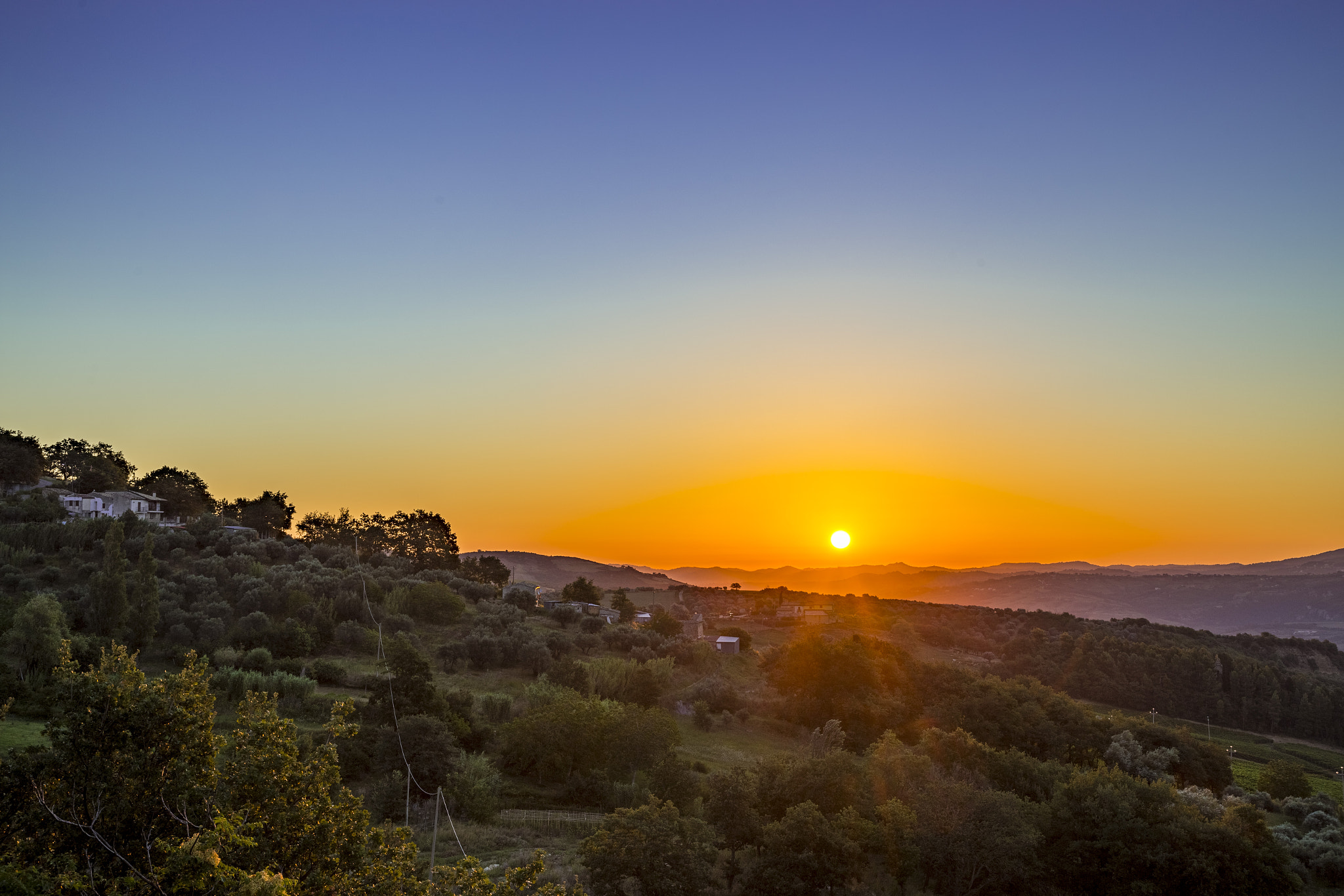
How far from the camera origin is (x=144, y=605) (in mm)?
46219

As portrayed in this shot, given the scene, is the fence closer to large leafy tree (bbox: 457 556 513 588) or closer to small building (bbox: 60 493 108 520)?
large leafy tree (bbox: 457 556 513 588)

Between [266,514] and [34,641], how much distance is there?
215 feet

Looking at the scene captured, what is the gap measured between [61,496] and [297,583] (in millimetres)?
36983

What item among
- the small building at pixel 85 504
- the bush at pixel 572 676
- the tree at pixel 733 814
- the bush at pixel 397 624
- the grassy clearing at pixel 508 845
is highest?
the small building at pixel 85 504

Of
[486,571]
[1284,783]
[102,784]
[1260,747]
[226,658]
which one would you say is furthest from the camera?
[486,571]

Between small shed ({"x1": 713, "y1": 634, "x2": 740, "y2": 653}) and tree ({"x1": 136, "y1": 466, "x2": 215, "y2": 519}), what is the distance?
59.7 m

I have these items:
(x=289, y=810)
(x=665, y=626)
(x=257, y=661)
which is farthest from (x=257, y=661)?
(x=665, y=626)

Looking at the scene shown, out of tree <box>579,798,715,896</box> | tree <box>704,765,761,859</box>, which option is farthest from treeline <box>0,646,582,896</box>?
tree <box>704,765,761,859</box>

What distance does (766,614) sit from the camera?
115062 mm

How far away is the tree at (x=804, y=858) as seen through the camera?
25359mm

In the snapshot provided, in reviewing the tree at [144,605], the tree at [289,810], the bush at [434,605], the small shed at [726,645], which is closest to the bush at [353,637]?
the bush at [434,605]

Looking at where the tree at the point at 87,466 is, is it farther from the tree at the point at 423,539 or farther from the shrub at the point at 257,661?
the shrub at the point at 257,661

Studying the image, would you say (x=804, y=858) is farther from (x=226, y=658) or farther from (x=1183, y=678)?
(x=1183, y=678)

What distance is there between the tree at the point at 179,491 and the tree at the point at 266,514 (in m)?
3.37
